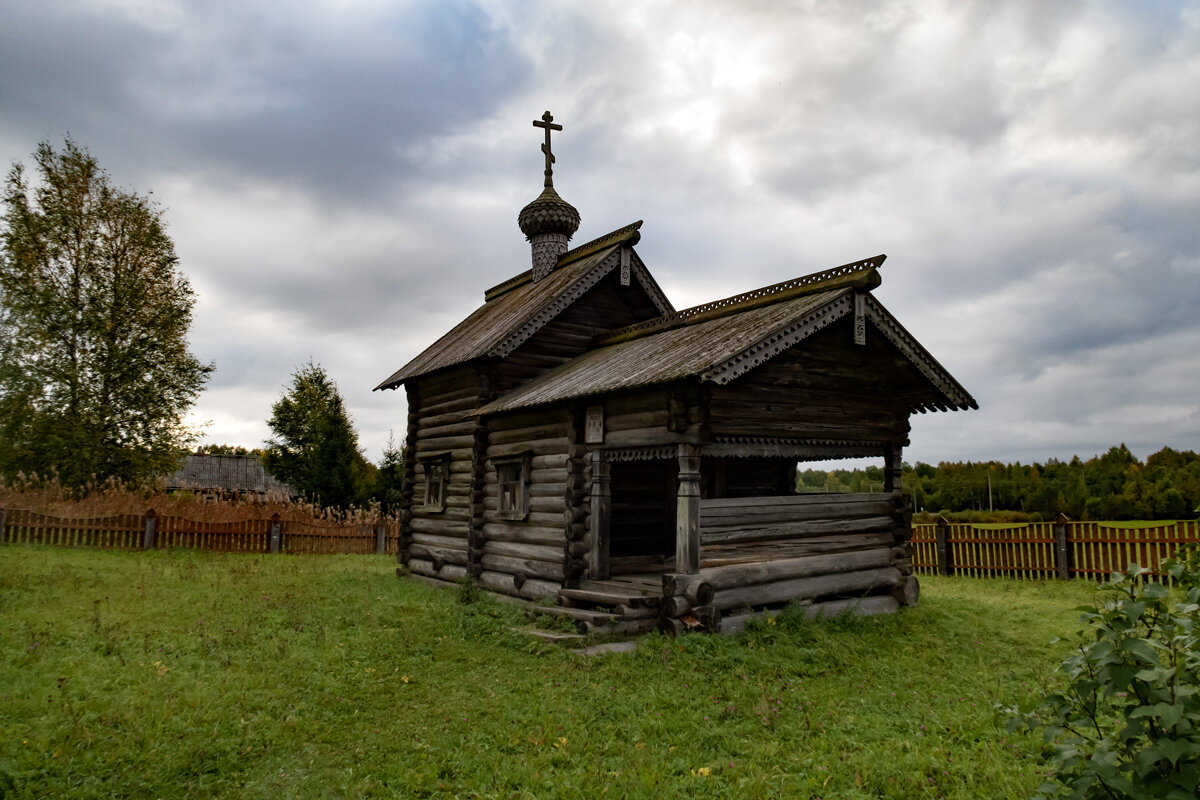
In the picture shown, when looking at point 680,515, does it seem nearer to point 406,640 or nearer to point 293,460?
point 406,640

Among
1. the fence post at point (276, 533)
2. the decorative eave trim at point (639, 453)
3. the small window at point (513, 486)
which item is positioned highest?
the decorative eave trim at point (639, 453)

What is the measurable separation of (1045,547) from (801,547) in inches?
410

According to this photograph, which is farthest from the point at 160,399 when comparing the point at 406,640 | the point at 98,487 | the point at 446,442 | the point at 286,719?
the point at 286,719

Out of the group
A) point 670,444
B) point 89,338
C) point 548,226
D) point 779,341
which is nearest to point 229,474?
point 89,338

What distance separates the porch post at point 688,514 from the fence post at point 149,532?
775 inches

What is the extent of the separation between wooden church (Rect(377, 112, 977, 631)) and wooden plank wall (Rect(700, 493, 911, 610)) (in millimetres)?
35

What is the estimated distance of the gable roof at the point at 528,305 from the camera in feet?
53.4

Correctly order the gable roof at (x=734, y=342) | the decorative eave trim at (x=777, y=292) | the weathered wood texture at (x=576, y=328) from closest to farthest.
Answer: the gable roof at (x=734, y=342) < the decorative eave trim at (x=777, y=292) < the weathered wood texture at (x=576, y=328)

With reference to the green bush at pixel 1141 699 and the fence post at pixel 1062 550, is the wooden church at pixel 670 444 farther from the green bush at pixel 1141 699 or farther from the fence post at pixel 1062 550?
the fence post at pixel 1062 550

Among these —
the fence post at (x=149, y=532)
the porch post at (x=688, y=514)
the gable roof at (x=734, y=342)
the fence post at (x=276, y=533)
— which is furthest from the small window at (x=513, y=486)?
the fence post at (x=149, y=532)

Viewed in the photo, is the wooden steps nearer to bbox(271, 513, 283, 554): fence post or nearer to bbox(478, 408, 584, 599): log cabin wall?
bbox(478, 408, 584, 599): log cabin wall

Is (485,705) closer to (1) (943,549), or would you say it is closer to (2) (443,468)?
(2) (443,468)

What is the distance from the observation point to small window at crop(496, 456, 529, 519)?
14.5 meters

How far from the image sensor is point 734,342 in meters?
11.0
